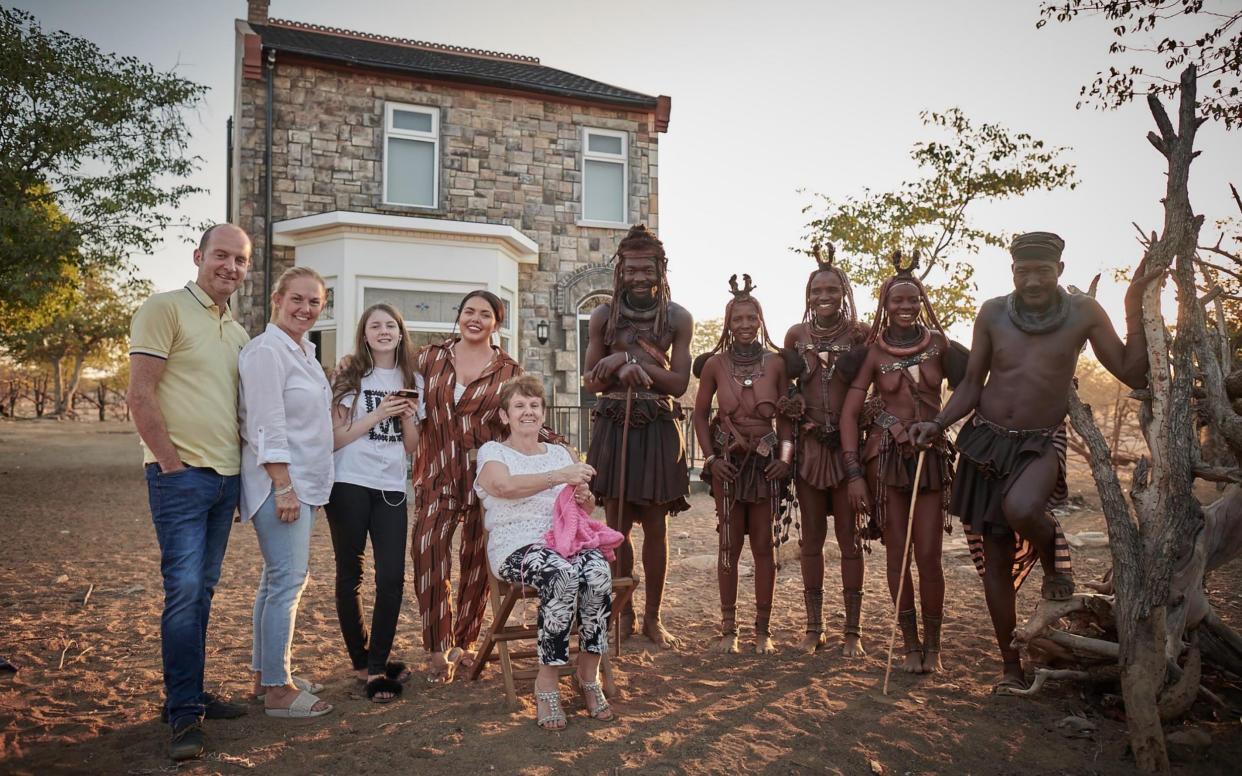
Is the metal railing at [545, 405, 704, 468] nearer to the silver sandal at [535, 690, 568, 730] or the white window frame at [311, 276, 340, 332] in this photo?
the white window frame at [311, 276, 340, 332]

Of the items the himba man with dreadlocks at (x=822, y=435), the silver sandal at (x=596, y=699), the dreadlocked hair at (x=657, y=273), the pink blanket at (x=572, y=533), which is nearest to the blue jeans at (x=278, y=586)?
the pink blanket at (x=572, y=533)

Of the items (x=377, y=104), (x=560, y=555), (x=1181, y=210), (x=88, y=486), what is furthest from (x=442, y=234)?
(x=1181, y=210)

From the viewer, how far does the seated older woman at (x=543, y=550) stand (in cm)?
359

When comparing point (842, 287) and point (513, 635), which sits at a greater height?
point (842, 287)

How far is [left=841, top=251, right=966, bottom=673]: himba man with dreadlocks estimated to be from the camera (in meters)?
4.32

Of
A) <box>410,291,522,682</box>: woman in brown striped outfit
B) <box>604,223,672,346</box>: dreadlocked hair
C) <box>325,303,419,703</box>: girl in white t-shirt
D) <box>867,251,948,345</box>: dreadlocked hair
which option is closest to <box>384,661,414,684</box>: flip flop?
<box>325,303,419,703</box>: girl in white t-shirt

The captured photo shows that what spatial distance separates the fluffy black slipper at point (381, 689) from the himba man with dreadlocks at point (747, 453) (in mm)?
1838

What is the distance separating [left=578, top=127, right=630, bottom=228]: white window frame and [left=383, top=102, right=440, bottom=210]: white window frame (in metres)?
2.49

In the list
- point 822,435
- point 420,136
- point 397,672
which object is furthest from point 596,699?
point 420,136

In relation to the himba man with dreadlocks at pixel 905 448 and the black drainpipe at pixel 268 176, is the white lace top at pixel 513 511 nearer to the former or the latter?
the himba man with dreadlocks at pixel 905 448

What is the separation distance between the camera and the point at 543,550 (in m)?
3.74

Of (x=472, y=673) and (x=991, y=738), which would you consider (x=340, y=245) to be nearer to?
(x=472, y=673)

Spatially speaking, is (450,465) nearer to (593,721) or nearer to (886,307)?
(593,721)

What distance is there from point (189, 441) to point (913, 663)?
143 inches
